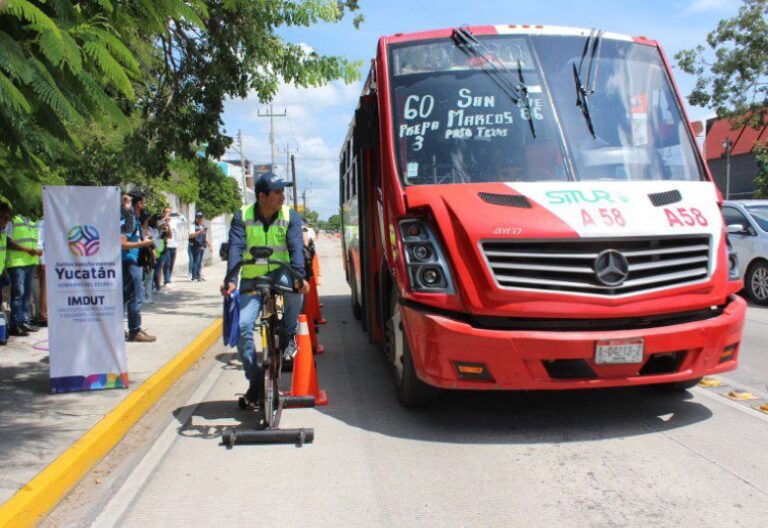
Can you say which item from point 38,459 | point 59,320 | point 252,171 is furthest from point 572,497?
point 252,171

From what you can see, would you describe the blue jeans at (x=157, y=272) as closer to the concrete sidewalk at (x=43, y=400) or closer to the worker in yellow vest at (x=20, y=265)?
the concrete sidewalk at (x=43, y=400)

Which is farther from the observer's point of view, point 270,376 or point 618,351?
point 270,376

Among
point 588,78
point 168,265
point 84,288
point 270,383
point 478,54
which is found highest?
point 478,54

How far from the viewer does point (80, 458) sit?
4.72 meters

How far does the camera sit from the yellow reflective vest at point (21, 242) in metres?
9.12

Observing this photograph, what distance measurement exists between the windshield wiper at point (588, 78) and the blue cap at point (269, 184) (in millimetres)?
2435

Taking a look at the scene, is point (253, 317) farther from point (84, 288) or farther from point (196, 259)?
point (196, 259)

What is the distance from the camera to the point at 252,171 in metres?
113

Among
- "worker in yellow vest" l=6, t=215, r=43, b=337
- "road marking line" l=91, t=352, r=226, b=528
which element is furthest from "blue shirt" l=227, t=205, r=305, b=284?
"worker in yellow vest" l=6, t=215, r=43, b=337

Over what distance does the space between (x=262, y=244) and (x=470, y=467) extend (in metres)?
2.36

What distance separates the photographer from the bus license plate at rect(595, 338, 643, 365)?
477 cm

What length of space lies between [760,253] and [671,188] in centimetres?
766

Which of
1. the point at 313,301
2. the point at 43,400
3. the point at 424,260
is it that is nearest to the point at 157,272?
the point at 313,301

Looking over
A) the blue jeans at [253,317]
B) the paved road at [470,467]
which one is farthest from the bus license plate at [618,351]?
the blue jeans at [253,317]
